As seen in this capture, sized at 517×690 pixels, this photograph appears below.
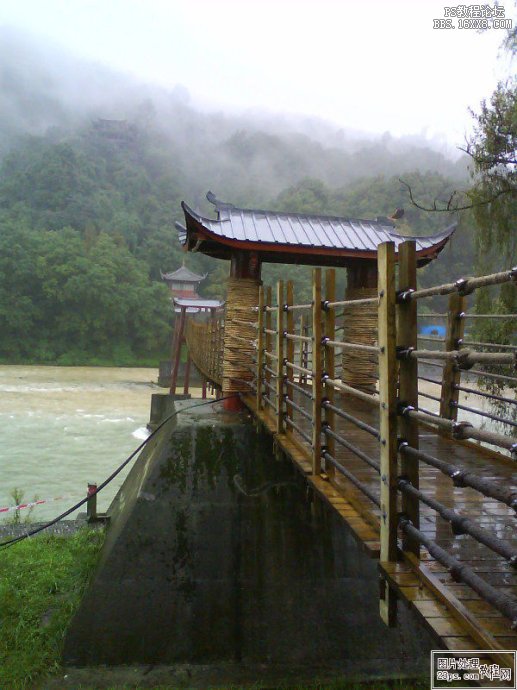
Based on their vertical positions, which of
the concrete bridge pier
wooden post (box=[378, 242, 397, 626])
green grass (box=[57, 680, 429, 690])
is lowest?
green grass (box=[57, 680, 429, 690])

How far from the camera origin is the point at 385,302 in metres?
1.98

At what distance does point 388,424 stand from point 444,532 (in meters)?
0.76

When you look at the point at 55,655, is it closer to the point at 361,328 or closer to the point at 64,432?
the point at 361,328

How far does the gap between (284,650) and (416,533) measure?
8.60 feet

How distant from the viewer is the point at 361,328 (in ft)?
19.1


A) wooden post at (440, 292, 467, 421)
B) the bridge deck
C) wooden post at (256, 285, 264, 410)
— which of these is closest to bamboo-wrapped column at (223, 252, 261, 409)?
wooden post at (256, 285, 264, 410)

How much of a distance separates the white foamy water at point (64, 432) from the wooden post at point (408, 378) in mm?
7698

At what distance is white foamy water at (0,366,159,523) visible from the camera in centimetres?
1027

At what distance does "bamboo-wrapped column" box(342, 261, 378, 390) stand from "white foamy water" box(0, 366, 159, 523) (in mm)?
5514

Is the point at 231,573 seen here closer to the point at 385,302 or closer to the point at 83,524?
the point at 385,302

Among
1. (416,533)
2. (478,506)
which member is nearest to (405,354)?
(416,533)

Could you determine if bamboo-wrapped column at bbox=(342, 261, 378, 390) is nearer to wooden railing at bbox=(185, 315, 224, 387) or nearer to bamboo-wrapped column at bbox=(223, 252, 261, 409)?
bamboo-wrapped column at bbox=(223, 252, 261, 409)

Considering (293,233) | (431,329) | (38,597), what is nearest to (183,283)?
(431,329)

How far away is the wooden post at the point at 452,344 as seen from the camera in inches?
147
